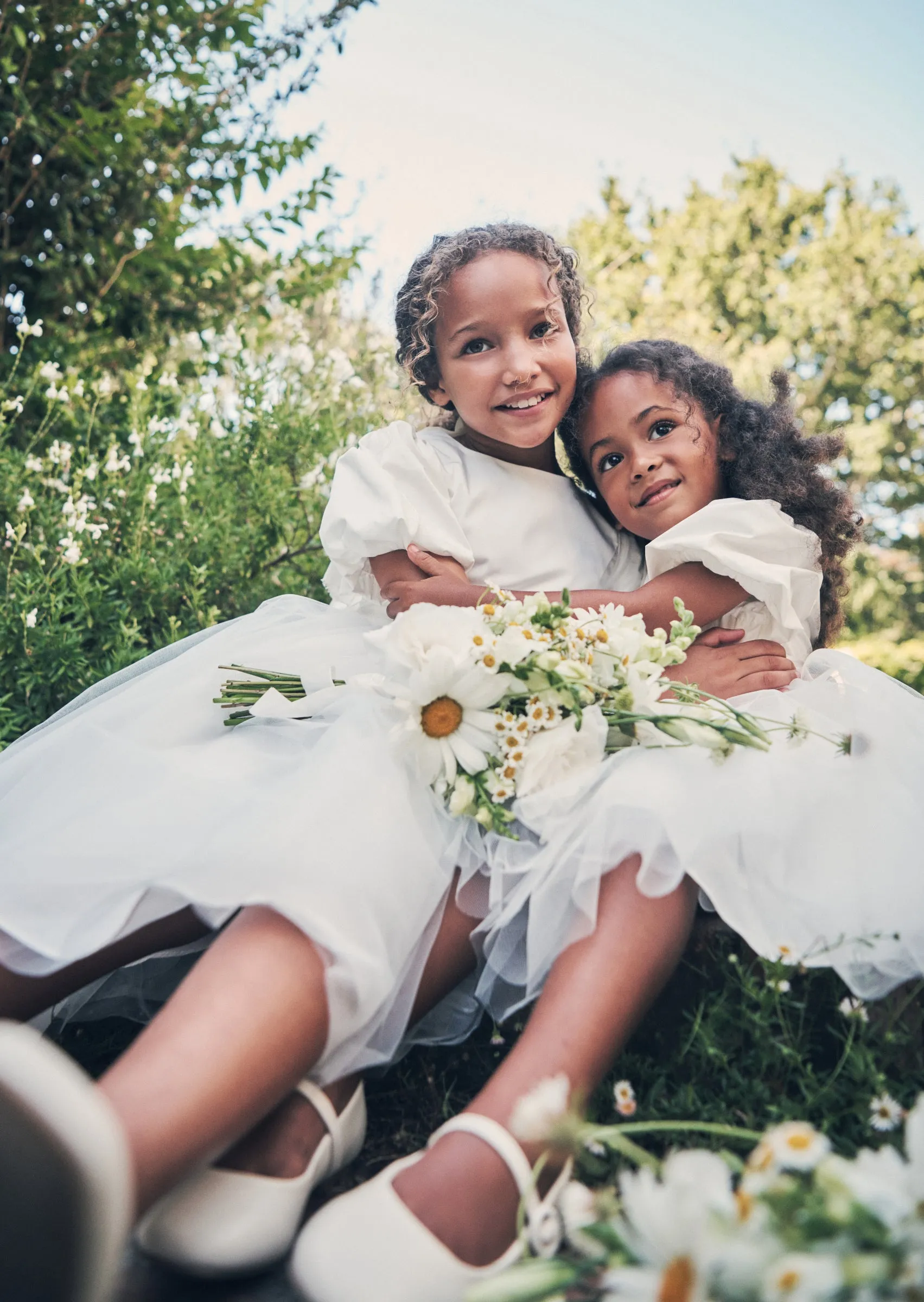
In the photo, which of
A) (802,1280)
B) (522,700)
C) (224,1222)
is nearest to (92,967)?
(224,1222)

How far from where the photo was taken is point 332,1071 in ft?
3.95

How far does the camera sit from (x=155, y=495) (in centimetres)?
265

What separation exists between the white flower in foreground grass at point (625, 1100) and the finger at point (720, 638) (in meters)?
0.86

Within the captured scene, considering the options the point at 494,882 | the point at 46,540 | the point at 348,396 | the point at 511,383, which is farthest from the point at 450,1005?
the point at 348,396

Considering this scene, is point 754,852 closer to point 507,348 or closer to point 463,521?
point 463,521

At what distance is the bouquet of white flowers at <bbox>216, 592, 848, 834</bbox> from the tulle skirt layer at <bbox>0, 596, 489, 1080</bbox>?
8 centimetres

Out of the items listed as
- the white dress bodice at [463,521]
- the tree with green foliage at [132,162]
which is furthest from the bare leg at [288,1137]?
the tree with green foliage at [132,162]

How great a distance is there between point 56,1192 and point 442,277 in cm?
191

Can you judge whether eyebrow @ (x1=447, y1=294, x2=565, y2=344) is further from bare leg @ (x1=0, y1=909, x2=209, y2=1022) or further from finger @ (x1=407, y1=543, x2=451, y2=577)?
bare leg @ (x1=0, y1=909, x2=209, y2=1022)

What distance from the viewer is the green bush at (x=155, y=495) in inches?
93.1

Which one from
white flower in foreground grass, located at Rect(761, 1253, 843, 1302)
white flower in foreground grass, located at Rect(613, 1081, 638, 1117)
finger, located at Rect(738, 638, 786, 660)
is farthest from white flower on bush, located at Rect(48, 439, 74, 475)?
white flower in foreground grass, located at Rect(761, 1253, 843, 1302)

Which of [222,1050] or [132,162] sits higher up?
[132,162]

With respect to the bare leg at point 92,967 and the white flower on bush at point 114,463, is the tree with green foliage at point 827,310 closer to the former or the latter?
the white flower on bush at point 114,463

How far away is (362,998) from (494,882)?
0.94 feet
